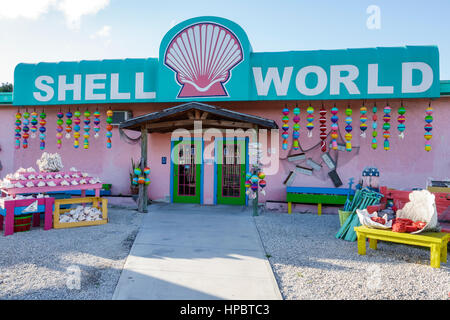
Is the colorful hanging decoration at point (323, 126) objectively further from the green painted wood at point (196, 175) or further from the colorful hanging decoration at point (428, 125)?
the green painted wood at point (196, 175)

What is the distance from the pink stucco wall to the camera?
825cm

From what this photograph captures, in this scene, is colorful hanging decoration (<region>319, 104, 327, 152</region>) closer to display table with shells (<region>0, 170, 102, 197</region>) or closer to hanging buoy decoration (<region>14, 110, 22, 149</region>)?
display table with shells (<region>0, 170, 102, 197</region>)

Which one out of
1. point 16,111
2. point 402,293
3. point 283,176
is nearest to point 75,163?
point 16,111

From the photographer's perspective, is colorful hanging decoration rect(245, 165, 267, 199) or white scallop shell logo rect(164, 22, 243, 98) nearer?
colorful hanging decoration rect(245, 165, 267, 199)

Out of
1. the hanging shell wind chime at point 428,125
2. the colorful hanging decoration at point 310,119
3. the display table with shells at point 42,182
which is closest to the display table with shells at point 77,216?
the display table with shells at point 42,182

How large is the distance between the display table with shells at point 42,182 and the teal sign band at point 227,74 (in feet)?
10.9

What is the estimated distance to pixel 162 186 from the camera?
31.1ft

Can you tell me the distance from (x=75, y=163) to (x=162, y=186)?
3.25 metres

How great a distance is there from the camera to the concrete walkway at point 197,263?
3249 millimetres

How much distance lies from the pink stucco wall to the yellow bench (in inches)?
163

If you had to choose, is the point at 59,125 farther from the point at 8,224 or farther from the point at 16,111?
the point at 8,224

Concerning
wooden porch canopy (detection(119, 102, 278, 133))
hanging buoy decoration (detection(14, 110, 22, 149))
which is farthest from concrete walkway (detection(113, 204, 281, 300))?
hanging buoy decoration (detection(14, 110, 22, 149))

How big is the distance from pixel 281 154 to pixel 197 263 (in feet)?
18.1

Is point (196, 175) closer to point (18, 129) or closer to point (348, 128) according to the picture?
point (348, 128)
